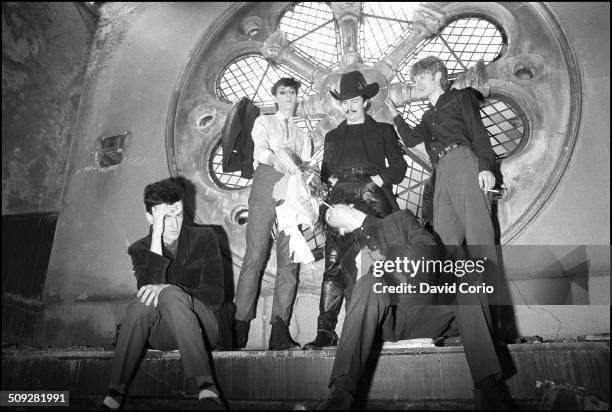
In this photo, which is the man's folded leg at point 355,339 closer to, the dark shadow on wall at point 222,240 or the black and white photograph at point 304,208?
the black and white photograph at point 304,208

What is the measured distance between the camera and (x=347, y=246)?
3.13 metres

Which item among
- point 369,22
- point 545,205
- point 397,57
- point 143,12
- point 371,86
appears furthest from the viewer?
point 143,12

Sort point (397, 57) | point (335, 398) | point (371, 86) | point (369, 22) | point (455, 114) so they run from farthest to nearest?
point (369, 22) < point (397, 57) < point (371, 86) < point (455, 114) < point (335, 398)

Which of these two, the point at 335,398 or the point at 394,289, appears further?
the point at 394,289

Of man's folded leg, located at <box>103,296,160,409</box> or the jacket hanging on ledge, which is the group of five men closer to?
man's folded leg, located at <box>103,296,160,409</box>

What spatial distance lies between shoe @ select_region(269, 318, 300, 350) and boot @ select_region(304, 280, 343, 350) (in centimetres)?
19

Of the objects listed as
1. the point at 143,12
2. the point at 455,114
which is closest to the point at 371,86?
the point at 455,114

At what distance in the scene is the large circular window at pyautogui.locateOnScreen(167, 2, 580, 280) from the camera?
13.2 ft

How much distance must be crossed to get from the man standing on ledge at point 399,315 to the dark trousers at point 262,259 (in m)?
0.67

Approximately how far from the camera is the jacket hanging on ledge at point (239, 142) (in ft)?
13.7

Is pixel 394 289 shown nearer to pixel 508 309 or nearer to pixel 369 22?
pixel 508 309

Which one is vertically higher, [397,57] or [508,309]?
[397,57]

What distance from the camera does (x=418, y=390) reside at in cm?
254

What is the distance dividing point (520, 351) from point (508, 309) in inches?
50.0
